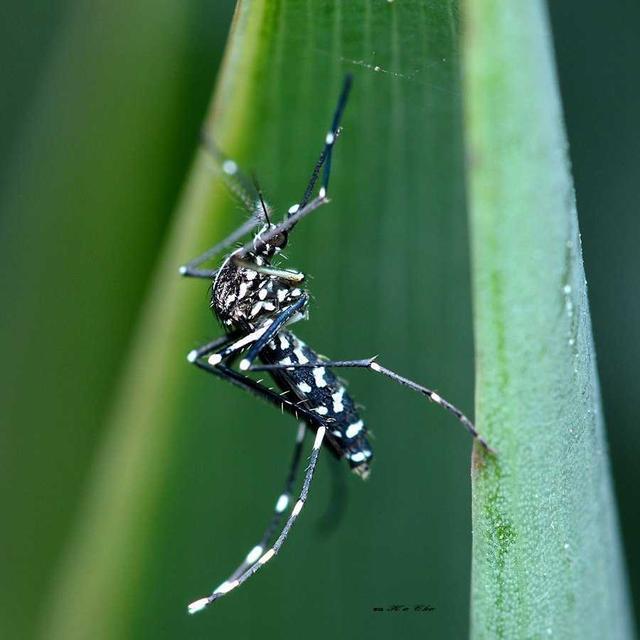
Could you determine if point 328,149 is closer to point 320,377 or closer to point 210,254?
point 210,254

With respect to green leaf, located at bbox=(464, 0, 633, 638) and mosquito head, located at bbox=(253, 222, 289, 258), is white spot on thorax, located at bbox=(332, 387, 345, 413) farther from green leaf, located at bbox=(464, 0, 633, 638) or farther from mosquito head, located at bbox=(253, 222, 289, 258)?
green leaf, located at bbox=(464, 0, 633, 638)

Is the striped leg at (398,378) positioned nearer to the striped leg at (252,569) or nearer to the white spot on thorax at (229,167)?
the striped leg at (252,569)

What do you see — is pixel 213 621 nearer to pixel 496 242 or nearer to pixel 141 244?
pixel 141 244

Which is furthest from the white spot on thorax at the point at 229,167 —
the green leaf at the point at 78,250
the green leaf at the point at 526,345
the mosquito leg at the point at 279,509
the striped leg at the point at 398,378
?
the mosquito leg at the point at 279,509

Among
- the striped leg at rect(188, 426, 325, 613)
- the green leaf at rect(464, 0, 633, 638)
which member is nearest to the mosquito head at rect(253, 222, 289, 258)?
the striped leg at rect(188, 426, 325, 613)

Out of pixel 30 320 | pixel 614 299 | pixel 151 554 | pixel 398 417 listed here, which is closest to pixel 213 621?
pixel 151 554

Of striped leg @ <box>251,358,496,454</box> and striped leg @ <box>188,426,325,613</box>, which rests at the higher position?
striped leg @ <box>251,358,496,454</box>
